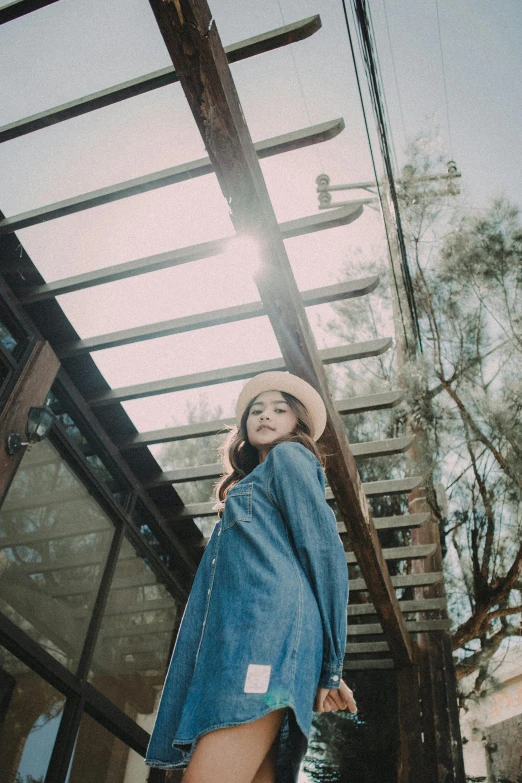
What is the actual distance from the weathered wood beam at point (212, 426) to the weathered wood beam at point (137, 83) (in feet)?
5.57

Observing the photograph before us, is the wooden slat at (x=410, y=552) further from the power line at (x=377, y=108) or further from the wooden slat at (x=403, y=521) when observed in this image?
the power line at (x=377, y=108)

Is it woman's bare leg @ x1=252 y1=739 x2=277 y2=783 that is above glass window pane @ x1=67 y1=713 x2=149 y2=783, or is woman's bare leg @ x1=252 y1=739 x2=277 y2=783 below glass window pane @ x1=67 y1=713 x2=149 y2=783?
below

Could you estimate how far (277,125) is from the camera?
2.92 meters

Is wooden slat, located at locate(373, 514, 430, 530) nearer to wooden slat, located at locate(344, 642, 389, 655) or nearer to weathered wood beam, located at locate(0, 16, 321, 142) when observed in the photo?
wooden slat, located at locate(344, 642, 389, 655)

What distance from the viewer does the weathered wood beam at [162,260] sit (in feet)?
8.11

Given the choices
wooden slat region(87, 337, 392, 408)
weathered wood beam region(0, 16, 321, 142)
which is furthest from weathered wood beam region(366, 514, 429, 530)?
weathered wood beam region(0, 16, 321, 142)

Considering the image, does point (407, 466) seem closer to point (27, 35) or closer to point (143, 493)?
point (143, 493)

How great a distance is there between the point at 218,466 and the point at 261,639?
2.56m

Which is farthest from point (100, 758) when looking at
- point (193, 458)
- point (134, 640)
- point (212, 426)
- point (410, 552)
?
point (410, 552)

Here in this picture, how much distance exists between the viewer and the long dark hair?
1931 millimetres

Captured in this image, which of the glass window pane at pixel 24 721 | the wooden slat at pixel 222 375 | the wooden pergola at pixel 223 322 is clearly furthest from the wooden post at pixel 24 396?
the glass window pane at pixel 24 721

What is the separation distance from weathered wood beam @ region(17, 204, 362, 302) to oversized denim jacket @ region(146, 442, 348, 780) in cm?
131

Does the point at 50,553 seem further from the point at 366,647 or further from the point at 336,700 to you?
the point at 366,647

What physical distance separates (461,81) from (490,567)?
5.11m
